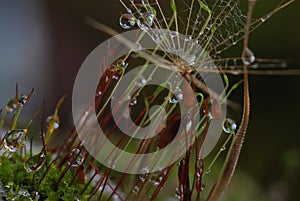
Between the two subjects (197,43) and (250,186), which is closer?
(197,43)

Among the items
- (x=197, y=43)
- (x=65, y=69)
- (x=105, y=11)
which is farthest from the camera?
(x=65, y=69)

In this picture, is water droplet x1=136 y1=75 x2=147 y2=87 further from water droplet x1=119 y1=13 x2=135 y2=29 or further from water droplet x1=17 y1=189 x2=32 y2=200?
water droplet x1=17 y1=189 x2=32 y2=200

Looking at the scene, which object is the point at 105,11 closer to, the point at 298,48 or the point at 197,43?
the point at 298,48

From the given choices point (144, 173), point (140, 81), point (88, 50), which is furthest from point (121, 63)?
point (88, 50)

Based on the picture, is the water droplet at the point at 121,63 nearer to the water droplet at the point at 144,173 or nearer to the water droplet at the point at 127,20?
the water droplet at the point at 127,20

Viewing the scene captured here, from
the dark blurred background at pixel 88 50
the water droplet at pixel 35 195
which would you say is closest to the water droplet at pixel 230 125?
the water droplet at pixel 35 195

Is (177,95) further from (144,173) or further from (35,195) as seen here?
(35,195)

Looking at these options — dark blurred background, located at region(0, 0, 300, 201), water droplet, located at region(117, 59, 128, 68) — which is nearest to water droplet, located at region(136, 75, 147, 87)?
water droplet, located at region(117, 59, 128, 68)

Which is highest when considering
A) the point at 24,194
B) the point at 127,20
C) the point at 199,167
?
the point at 127,20

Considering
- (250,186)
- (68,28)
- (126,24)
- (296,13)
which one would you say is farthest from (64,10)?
(126,24)
